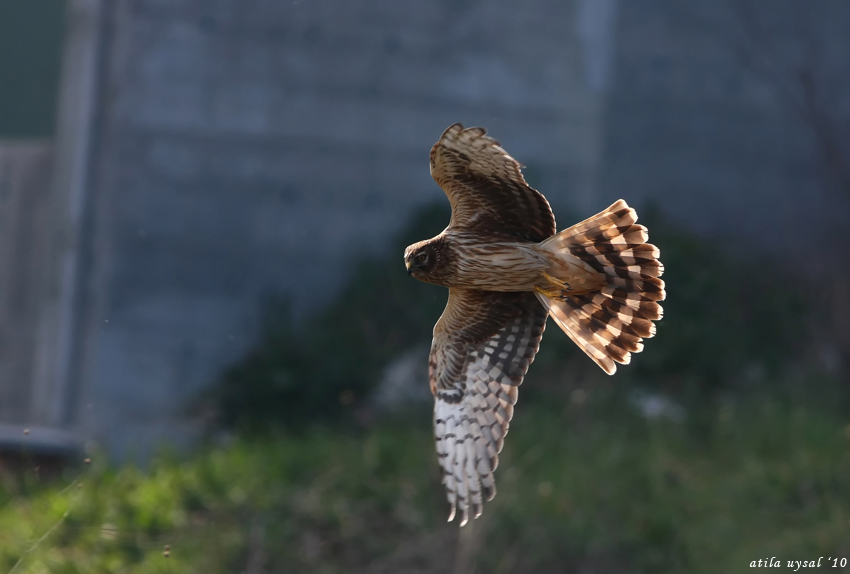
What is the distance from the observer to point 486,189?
12.3ft

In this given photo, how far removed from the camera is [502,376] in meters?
4.23

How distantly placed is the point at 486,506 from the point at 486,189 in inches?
158

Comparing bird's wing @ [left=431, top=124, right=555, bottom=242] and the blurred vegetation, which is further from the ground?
bird's wing @ [left=431, top=124, right=555, bottom=242]

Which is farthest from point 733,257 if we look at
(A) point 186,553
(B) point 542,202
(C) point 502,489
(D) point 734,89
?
(B) point 542,202

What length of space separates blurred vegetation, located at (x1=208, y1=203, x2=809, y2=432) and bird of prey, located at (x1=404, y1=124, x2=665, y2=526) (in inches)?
176

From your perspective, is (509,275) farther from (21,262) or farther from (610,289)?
(21,262)

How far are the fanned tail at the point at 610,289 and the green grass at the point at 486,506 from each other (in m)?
3.30

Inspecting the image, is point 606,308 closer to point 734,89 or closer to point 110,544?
point 110,544

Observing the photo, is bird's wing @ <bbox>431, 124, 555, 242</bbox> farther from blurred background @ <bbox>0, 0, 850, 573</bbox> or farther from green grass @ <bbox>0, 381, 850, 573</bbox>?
blurred background @ <bbox>0, 0, 850, 573</bbox>

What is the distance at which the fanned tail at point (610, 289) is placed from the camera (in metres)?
3.67

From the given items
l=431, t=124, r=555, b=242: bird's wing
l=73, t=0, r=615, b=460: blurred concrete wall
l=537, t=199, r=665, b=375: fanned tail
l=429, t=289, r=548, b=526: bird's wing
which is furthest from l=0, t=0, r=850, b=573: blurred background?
l=431, t=124, r=555, b=242: bird's wing

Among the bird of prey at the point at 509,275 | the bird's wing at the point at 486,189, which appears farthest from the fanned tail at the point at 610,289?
the bird's wing at the point at 486,189

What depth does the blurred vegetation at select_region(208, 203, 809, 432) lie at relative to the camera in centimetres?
898

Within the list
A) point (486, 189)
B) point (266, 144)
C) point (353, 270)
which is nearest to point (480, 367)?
point (486, 189)
